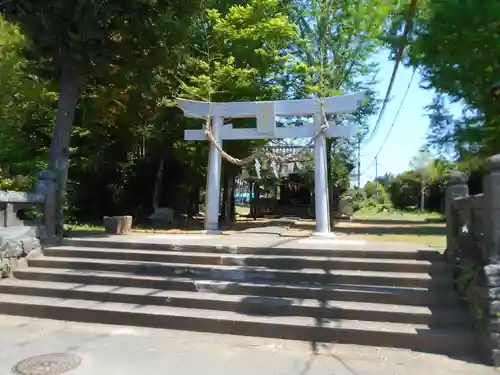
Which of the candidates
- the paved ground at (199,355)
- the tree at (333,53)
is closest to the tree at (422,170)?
the tree at (333,53)

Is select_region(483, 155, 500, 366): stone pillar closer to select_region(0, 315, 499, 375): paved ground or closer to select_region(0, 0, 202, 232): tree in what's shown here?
select_region(0, 315, 499, 375): paved ground

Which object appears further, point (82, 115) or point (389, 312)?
point (82, 115)

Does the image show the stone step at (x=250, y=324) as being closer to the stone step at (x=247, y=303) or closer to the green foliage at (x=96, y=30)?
the stone step at (x=247, y=303)

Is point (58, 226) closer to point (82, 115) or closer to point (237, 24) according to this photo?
point (82, 115)

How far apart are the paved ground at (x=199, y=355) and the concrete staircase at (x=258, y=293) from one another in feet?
0.78

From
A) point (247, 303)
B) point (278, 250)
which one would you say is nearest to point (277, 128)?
point (278, 250)

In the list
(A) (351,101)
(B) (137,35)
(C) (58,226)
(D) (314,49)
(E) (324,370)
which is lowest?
(E) (324,370)

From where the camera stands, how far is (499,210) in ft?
17.5

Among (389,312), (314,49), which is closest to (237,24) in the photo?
(314,49)

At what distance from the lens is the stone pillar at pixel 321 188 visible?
11952mm

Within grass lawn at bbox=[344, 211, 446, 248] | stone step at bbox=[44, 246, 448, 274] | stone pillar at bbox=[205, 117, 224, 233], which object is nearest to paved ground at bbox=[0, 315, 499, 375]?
stone step at bbox=[44, 246, 448, 274]

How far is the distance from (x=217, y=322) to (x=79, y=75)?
8.09 meters

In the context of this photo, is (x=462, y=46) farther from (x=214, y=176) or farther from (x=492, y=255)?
(x=214, y=176)

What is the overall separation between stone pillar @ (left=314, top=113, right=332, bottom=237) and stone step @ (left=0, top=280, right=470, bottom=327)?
5640mm
